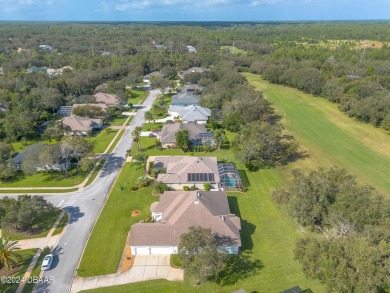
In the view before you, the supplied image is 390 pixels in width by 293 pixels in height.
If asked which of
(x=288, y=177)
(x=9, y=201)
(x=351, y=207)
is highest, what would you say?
(x=351, y=207)

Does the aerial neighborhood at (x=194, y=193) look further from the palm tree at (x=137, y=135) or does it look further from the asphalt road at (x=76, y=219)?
the palm tree at (x=137, y=135)

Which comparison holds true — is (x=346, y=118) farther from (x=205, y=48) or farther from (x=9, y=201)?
(x=205, y=48)

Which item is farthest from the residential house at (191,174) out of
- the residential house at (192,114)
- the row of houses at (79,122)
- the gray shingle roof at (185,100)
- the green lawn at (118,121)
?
the gray shingle roof at (185,100)

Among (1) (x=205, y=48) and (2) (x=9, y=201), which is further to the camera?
(1) (x=205, y=48)

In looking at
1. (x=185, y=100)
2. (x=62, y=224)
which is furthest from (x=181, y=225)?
(x=185, y=100)

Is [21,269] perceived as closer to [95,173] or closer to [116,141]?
[95,173]

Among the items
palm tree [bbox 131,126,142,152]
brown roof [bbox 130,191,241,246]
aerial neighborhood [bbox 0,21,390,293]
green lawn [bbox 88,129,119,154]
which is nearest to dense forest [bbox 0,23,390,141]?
aerial neighborhood [bbox 0,21,390,293]

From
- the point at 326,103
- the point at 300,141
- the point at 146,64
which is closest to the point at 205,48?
the point at 146,64

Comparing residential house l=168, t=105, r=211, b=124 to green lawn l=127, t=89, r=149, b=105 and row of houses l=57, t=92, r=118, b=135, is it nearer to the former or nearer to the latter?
green lawn l=127, t=89, r=149, b=105
